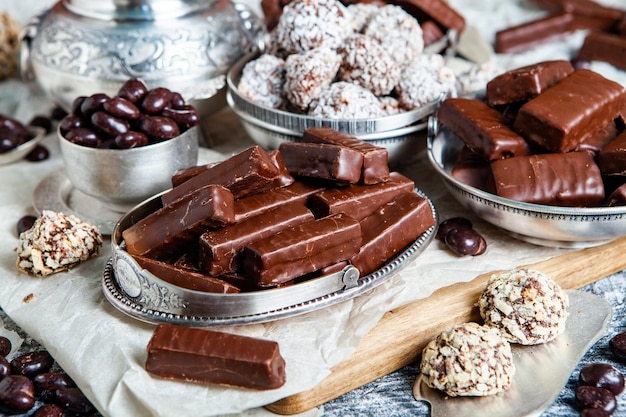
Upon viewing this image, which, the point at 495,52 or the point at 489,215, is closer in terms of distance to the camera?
the point at 489,215

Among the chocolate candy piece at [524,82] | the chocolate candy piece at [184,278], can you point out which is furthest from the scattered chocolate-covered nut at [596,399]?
the chocolate candy piece at [524,82]

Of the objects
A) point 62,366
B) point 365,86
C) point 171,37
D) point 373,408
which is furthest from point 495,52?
point 62,366

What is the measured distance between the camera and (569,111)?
209cm

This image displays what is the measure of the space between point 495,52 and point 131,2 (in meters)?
1.99

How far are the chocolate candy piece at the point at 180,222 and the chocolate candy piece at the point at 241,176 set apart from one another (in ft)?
0.20

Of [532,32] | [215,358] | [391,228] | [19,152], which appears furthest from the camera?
[532,32]

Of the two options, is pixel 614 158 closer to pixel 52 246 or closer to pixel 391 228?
pixel 391 228

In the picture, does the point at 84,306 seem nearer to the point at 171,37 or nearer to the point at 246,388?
the point at 246,388

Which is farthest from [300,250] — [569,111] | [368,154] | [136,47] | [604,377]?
[136,47]

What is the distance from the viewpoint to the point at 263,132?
2.48 metres

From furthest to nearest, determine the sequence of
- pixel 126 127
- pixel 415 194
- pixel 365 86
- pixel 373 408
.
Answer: pixel 365 86, pixel 126 127, pixel 415 194, pixel 373 408

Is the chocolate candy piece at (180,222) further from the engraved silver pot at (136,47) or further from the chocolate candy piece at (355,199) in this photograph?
the engraved silver pot at (136,47)

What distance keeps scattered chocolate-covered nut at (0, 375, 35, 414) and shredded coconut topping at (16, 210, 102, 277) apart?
404 mm

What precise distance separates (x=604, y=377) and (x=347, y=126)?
1089 mm
